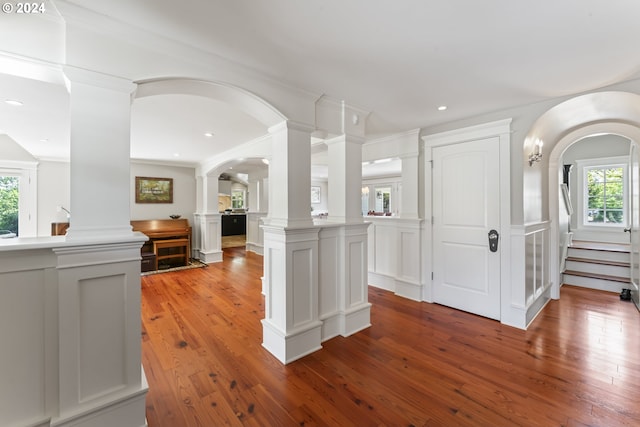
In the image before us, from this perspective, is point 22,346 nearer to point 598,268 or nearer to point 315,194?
point 598,268

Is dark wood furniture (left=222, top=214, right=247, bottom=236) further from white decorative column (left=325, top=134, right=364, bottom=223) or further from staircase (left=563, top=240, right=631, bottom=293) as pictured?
staircase (left=563, top=240, right=631, bottom=293)

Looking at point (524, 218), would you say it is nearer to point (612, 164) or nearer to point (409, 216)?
point (409, 216)

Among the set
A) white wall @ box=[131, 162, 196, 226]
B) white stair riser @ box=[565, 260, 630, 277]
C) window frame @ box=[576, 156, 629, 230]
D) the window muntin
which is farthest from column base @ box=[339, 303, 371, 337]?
the window muntin

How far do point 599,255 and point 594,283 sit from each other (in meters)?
0.60

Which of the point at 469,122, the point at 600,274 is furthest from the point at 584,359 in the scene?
the point at 600,274

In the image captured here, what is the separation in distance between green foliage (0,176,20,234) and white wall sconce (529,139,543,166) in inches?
329

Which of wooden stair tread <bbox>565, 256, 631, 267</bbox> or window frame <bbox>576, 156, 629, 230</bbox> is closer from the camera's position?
wooden stair tread <bbox>565, 256, 631, 267</bbox>

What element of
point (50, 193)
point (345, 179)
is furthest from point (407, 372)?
point (50, 193)

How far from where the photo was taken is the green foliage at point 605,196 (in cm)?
566

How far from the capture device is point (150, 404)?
1762 millimetres

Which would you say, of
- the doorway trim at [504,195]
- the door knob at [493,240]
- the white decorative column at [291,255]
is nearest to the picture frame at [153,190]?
the white decorative column at [291,255]

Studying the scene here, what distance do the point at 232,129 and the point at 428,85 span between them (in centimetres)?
252

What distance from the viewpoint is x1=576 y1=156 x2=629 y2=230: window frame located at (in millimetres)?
5531

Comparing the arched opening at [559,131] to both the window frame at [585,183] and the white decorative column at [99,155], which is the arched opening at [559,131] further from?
the white decorative column at [99,155]
